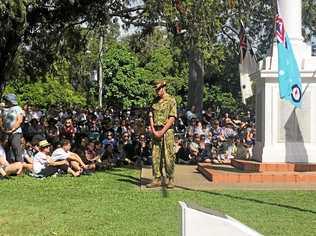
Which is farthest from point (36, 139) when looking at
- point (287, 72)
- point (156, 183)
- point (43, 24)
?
point (287, 72)

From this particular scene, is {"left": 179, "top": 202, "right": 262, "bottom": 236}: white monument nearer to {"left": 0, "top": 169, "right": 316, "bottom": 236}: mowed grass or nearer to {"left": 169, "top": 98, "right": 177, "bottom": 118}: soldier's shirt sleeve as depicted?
{"left": 0, "top": 169, "right": 316, "bottom": 236}: mowed grass

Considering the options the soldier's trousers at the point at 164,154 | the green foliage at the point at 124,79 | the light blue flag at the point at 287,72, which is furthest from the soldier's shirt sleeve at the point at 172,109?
the green foliage at the point at 124,79

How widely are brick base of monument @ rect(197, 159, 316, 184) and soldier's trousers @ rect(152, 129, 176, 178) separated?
1.27 meters

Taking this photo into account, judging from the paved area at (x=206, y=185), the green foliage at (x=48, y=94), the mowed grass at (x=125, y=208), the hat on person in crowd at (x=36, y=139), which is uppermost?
the green foliage at (x=48, y=94)

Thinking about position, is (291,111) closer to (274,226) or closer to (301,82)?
(301,82)

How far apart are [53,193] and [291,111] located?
4981mm

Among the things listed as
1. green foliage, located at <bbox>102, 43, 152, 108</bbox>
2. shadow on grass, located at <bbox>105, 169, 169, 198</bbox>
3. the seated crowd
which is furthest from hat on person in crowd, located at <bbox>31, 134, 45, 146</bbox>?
green foliage, located at <bbox>102, 43, 152, 108</bbox>

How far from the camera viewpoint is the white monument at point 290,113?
12445 millimetres

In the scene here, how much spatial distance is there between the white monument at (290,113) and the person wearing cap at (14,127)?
16.8 feet

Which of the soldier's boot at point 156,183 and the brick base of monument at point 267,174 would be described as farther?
the brick base of monument at point 267,174

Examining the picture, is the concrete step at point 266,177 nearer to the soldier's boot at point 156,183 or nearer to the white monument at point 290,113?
the white monument at point 290,113

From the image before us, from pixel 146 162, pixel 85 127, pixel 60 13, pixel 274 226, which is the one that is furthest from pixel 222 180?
pixel 85 127

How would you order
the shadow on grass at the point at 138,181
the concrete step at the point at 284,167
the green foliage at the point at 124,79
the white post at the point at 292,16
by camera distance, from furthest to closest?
the green foliage at the point at 124,79 < the white post at the point at 292,16 < the concrete step at the point at 284,167 < the shadow on grass at the point at 138,181

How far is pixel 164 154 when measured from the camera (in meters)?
10.7
